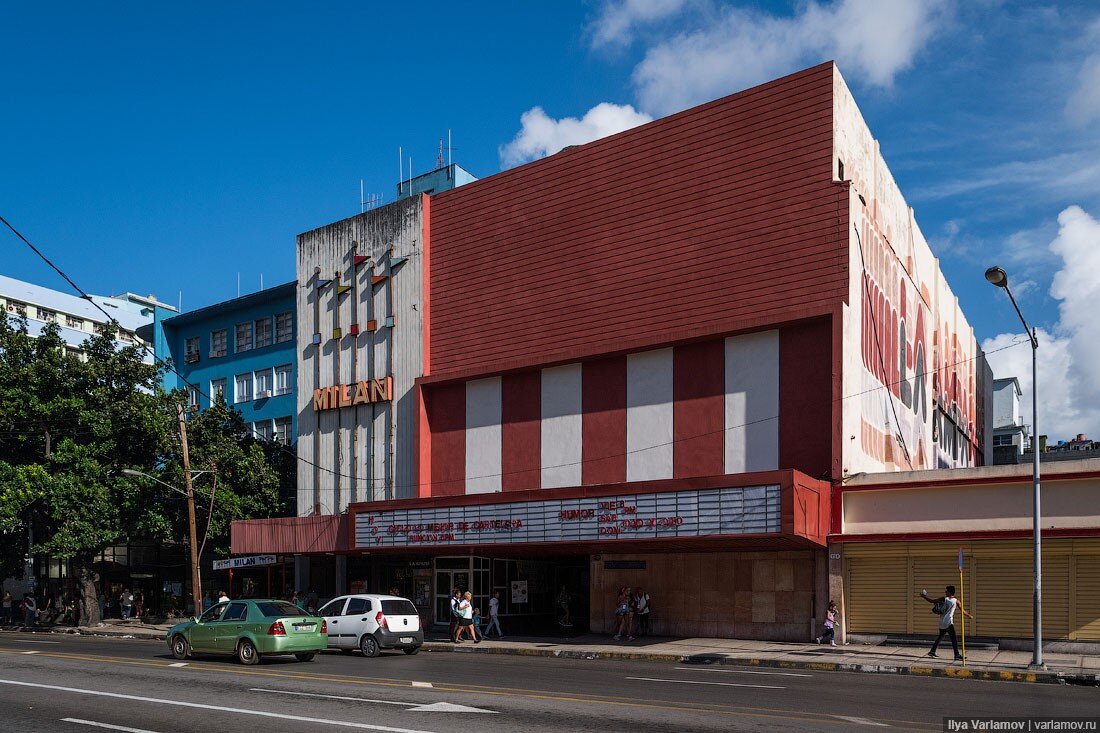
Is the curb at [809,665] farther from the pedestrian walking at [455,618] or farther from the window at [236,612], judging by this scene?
the window at [236,612]

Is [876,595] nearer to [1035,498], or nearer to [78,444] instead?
[1035,498]

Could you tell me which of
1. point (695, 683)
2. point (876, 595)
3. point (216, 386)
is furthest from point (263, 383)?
point (695, 683)

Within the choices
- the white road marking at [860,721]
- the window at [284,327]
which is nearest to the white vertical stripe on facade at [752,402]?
the white road marking at [860,721]

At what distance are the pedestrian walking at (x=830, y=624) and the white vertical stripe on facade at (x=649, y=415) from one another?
6366mm

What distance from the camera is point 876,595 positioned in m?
29.1

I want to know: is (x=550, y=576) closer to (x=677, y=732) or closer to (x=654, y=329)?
(x=654, y=329)

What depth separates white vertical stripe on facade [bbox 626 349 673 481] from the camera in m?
33.0

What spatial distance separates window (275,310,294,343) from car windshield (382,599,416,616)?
2666cm

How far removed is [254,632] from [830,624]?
15088 mm

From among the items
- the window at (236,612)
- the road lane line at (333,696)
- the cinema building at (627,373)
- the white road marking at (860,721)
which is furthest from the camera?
the cinema building at (627,373)

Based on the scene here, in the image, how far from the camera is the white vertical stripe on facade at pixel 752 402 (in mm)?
31000

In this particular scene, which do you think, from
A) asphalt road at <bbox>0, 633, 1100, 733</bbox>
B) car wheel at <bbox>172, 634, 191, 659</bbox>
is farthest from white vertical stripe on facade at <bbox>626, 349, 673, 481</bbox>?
car wheel at <bbox>172, 634, 191, 659</bbox>

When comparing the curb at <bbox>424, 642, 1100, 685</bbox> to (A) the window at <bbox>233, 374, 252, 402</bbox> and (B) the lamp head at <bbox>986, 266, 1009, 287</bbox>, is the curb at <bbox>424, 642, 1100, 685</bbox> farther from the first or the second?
(A) the window at <bbox>233, 374, 252, 402</bbox>

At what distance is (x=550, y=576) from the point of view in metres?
39.0
